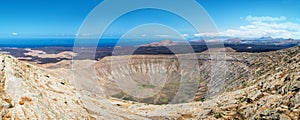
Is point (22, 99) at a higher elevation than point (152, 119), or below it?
higher

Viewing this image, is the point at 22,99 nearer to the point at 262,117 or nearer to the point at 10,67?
the point at 10,67

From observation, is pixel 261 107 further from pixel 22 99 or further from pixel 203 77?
pixel 203 77

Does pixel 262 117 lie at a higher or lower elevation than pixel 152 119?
higher

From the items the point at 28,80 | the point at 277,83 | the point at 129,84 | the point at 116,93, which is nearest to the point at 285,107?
the point at 277,83

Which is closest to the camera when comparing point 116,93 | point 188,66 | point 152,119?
point 152,119

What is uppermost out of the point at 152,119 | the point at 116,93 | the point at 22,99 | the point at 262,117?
the point at 22,99

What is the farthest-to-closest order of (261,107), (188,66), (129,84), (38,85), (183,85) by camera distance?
(188,66), (129,84), (183,85), (38,85), (261,107)

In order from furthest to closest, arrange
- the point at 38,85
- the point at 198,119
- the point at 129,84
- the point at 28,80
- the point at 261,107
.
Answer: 1. the point at 129,84
2. the point at 198,119
3. the point at 38,85
4. the point at 28,80
5. the point at 261,107

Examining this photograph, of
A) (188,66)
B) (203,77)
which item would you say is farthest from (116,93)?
(188,66)

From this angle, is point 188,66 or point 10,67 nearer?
point 10,67
